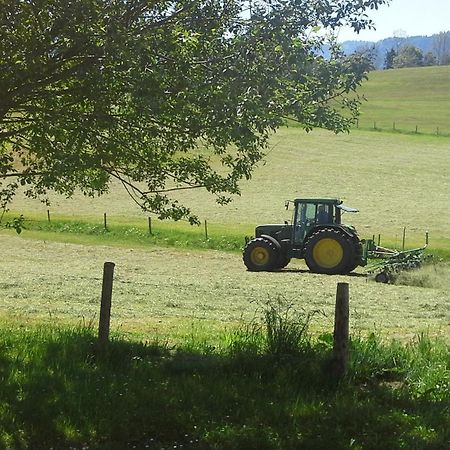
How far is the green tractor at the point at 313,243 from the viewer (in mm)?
22922

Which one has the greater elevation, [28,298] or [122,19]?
[122,19]

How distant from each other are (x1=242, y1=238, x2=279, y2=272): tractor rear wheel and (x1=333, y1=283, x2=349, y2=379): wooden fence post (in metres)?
16.4

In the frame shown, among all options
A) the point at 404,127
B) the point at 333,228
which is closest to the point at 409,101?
the point at 404,127

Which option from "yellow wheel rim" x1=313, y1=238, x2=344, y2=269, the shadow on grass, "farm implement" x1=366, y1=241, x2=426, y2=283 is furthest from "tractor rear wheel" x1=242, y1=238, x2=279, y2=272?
the shadow on grass

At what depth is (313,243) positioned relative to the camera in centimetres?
Result: 2302

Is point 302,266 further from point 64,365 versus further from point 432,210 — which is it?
point 64,365

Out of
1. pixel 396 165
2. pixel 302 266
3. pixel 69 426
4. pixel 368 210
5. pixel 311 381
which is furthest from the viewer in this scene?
pixel 396 165

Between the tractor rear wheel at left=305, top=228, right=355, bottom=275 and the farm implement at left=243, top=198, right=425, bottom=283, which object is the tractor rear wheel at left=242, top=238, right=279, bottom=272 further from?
the tractor rear wheel at left=305, top=228, right=355, bottom=275

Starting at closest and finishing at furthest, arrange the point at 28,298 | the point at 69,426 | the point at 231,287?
the point at 69,426, the point at 28,298, the point at 231,287

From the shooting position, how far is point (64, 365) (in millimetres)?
7598

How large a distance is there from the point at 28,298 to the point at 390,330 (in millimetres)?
7645

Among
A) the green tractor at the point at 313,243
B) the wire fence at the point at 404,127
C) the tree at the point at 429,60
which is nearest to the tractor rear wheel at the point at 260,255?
the green tractor at the point at 313,243

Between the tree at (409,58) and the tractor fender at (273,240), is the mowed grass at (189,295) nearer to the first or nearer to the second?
the tractor fender at (273,240)

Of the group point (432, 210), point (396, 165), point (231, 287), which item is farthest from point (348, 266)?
point (396, 165)
